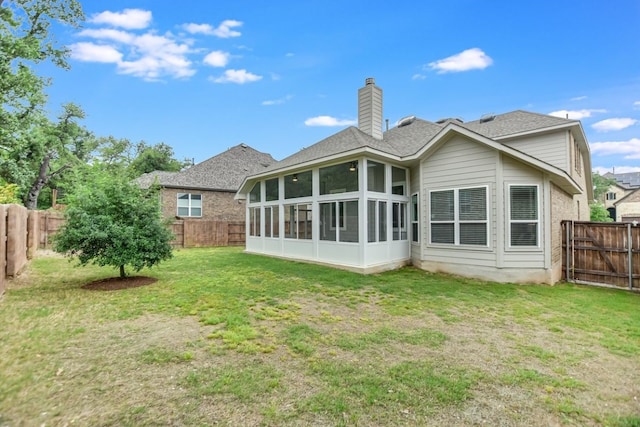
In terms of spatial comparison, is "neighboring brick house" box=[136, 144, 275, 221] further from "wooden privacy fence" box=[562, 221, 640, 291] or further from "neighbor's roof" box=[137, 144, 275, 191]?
"wooden privacy fence" box=[562, 221, 640, 291]

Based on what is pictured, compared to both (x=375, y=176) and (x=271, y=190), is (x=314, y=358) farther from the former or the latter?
(x=271, y=190)

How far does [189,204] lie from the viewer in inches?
742

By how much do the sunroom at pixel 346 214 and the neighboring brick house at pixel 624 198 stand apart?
31543mm

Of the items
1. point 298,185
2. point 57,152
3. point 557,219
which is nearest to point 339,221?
point 298,185

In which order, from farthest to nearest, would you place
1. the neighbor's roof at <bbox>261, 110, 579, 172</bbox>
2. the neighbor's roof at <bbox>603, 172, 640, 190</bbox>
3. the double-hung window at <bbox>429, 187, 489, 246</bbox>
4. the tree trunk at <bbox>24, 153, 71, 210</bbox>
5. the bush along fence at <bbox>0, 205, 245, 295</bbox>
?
the neighbor's roof at <bbox>603, 172, 640, 190</bbox>
the tree trunk at <bbox>24, 153, 71, 210</bbox>
the neighbor's roof at <bbox>261, 110, 579, 172</bbox>
the double-hung window at <bbox>429, 187, 489, 246</bbox>
the bush along fence at <bbox>0, 205, 245, 295</bbox>

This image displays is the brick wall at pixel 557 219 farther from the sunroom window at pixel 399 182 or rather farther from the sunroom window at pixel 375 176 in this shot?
the sunroom window at pixel 375 176

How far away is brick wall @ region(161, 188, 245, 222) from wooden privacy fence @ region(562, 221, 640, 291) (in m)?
17.3

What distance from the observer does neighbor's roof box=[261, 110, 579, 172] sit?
10203 millimetres

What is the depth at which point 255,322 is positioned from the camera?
484cm

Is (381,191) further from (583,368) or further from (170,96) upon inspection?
(170,96)

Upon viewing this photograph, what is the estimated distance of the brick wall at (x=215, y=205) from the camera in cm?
1819

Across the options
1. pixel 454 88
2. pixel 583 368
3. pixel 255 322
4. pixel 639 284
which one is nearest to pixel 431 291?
pixel 583 368

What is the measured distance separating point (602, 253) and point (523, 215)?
2.48m

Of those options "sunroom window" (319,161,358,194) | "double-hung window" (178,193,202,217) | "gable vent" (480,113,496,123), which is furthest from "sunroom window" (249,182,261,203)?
"gable vent" (480,113,496,123)
